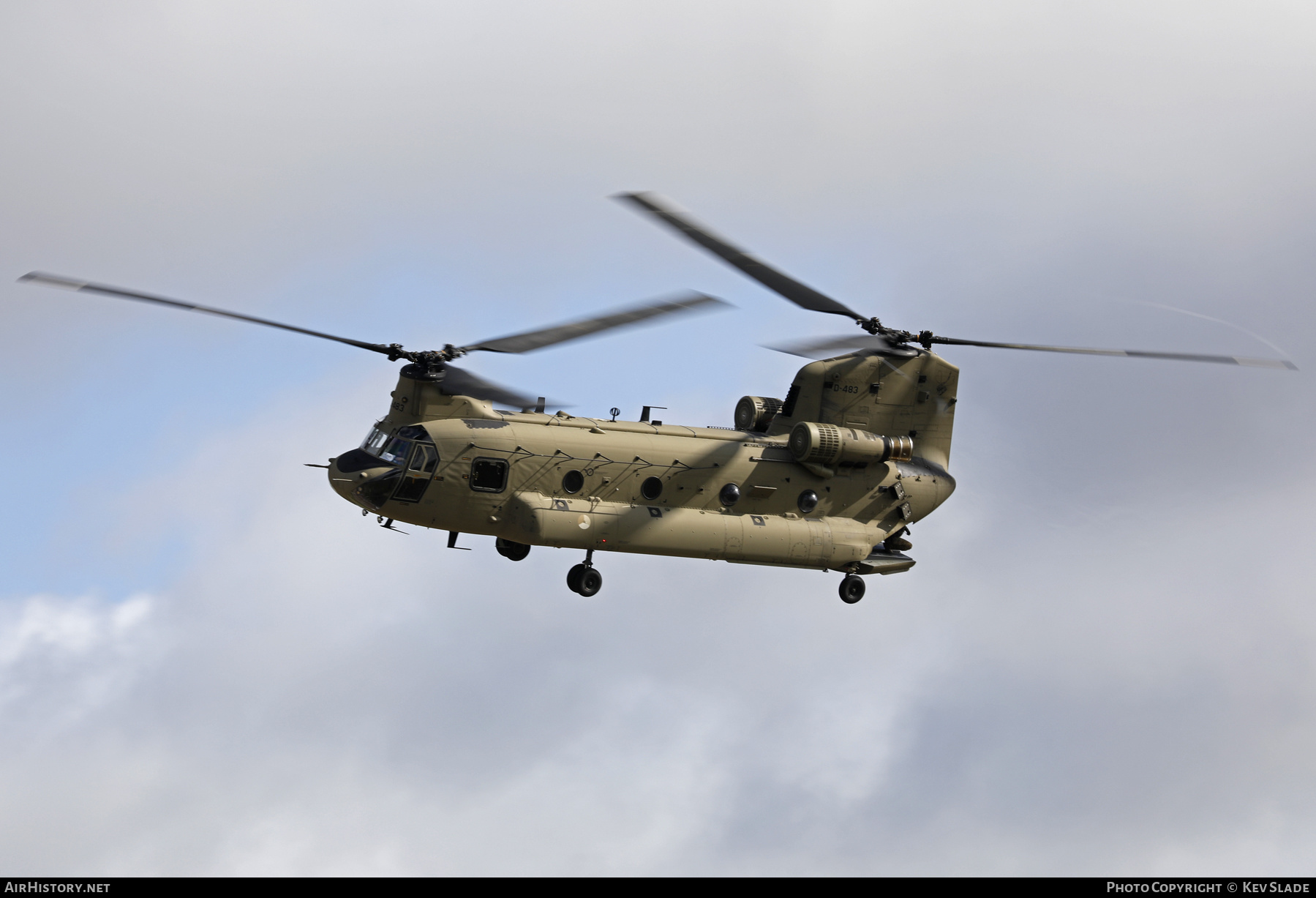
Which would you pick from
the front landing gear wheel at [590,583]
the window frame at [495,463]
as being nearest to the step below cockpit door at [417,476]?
the window frame at [495,463]

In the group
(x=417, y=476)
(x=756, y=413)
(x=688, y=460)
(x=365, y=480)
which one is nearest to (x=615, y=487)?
(x=688, y=460)

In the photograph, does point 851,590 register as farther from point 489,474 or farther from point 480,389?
point 480,389

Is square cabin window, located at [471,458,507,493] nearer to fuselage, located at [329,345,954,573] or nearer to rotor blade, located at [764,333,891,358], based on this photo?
fuselage, located at [329,345,954,573]

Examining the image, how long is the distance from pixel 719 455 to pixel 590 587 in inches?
174

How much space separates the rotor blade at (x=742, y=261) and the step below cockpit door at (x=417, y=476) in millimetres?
7016

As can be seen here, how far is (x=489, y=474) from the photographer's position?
32.1 metres

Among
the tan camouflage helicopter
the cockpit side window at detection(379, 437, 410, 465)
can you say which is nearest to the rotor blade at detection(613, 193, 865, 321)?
the tan camouflage helicopter

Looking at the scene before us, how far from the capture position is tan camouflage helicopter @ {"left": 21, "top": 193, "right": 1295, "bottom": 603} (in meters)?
31.9

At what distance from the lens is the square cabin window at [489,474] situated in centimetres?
3203

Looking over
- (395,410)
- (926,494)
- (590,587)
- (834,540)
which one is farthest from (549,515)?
(926,494)

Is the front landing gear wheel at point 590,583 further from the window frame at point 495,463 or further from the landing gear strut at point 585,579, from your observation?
the window frame at point 495,463

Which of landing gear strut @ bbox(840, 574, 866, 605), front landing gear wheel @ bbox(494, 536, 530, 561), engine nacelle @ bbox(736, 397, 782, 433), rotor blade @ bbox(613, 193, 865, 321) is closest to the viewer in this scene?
rotor blade @ bbox(613, 193, 865, 321)

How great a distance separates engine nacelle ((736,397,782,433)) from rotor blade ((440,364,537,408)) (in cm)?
637

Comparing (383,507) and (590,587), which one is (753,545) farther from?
(383,507)
